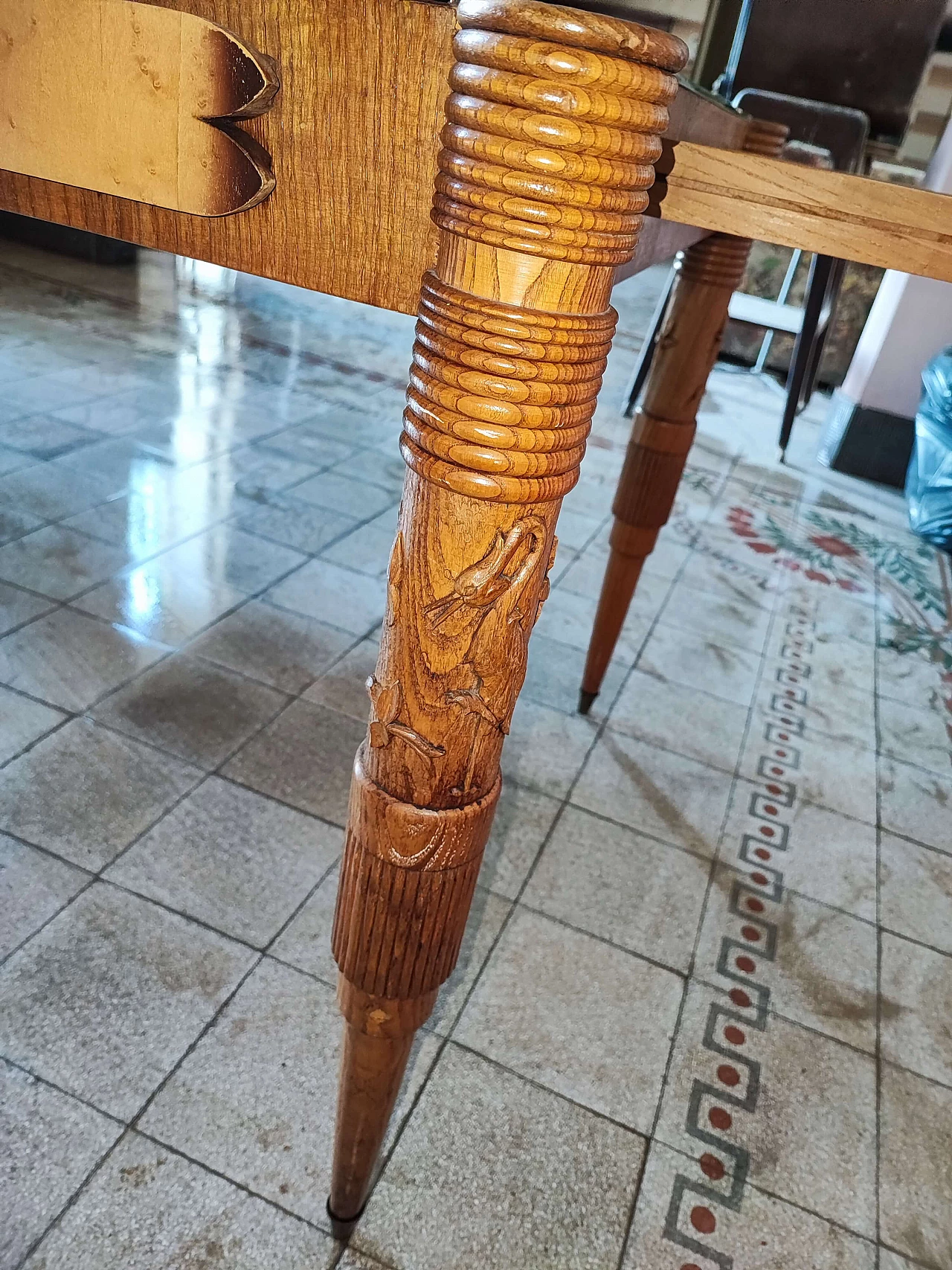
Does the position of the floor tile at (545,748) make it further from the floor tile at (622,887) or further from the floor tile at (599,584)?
the floor tile at (599,584)

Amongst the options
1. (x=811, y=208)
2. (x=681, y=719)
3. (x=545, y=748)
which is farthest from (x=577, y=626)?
(x=811, y=208)

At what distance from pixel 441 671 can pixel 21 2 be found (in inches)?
17.4

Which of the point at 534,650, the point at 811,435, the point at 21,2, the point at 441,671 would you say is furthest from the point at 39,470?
the point at 811,435

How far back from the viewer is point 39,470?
2.16 meters

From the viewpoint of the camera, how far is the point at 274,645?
5.57 ft

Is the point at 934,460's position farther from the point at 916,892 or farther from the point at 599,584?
the point at 916,892

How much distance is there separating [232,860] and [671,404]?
90 centimetres

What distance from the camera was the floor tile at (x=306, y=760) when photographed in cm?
135

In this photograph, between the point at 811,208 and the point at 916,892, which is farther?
the point at 916,892

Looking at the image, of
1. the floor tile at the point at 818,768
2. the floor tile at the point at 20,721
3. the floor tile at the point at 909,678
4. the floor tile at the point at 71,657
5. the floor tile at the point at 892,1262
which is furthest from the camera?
the floor tile at the point at 909,678

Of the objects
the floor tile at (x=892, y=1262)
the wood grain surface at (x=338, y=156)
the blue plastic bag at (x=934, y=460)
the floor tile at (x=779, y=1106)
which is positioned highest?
the wood grain surface at (x=338, y=156)

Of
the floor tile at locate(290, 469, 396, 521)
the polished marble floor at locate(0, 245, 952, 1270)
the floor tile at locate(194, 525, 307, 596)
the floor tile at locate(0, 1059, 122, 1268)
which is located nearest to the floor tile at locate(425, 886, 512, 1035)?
the polished marble floor at locate(0, 245, 952, 1270)

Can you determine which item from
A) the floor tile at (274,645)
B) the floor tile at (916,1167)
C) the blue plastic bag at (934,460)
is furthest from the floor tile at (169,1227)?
the blue plastic bag at (934,460)

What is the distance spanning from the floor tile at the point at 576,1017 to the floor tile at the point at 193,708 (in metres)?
0.54
